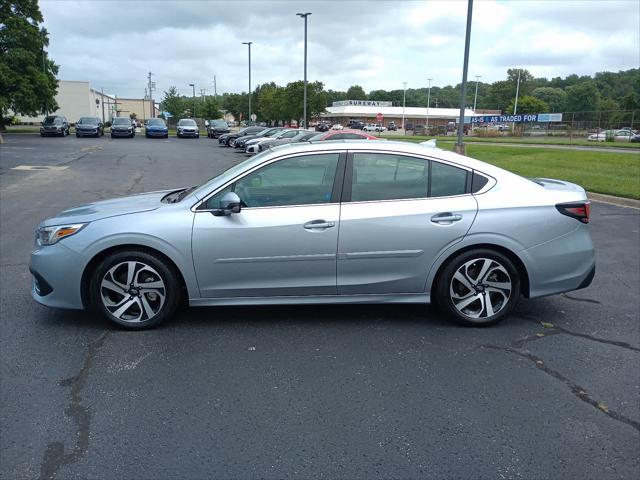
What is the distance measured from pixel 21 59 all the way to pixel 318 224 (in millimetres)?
50622

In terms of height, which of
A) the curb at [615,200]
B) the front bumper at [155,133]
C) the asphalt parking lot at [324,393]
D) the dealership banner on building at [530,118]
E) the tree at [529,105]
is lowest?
the asphalt parking lot at [324,393]

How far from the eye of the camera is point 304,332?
15.1 ft

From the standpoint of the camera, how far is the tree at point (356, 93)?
552ft

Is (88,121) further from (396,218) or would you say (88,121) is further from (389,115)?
(389,115)

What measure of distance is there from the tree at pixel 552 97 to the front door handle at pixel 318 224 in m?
135

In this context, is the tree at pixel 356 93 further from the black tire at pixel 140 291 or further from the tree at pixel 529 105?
the black tire at pixel 140 291

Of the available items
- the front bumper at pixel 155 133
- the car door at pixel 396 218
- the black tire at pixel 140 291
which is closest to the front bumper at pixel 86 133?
the front bumper at pixel 155 133

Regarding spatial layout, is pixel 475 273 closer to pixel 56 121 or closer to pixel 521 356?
pixel 521 356

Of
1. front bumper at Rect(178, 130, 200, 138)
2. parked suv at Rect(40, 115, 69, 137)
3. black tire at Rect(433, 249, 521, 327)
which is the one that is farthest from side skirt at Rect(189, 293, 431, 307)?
front bumper at Rect(178, 130, 200, 138)

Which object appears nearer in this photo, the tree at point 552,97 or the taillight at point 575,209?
the taillight at point 575,209

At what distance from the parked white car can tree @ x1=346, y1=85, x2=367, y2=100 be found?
126032 millimetres

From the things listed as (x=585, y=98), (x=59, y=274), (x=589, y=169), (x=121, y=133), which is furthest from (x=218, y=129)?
(x=585, y=98)

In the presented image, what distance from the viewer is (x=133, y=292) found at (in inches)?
179

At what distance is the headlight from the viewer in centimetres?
449
